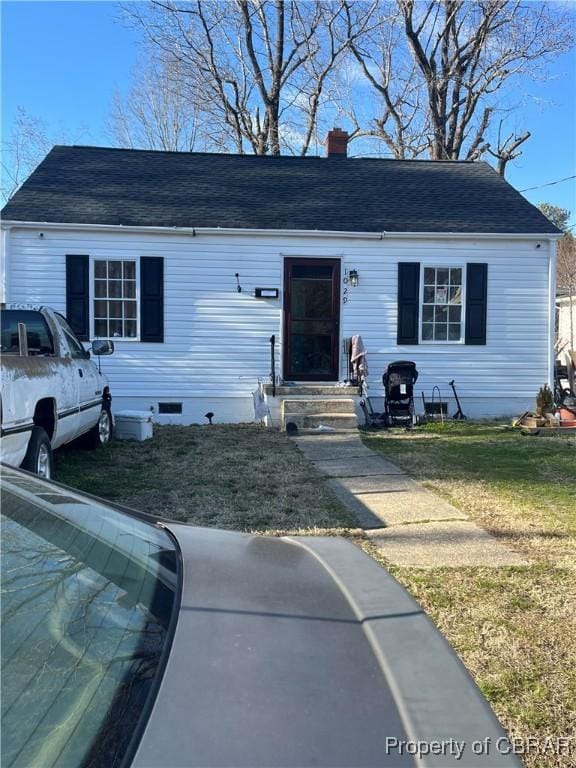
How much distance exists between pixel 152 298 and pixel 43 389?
6.14 metres

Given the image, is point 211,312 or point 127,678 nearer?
point 127,678

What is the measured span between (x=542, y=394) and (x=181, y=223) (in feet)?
23.6

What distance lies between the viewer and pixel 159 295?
11820 mm

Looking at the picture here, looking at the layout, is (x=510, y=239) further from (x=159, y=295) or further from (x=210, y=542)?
(x=210, y=542)

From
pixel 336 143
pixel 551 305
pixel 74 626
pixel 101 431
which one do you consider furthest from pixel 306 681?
pixel 336 143

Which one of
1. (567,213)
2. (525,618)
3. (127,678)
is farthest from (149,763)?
(567,213)

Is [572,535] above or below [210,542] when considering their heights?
below

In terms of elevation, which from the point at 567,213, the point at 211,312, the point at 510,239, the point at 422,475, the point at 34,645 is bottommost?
the point at 422,475

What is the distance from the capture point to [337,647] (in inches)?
60.4

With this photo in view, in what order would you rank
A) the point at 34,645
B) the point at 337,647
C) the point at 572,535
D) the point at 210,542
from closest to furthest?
the point at 34,645 < the point at 337,647 < the point at 210,542 < the point at 572,535

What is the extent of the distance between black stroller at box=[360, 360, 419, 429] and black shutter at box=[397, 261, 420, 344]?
0.76 metres

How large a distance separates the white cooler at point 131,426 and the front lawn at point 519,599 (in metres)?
4.11

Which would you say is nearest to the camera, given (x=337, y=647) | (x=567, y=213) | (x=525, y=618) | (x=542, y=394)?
(x=337, y=647)

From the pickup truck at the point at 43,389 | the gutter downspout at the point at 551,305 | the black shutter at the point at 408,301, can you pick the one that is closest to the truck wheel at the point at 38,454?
the pickup truck at the point at 43,389
